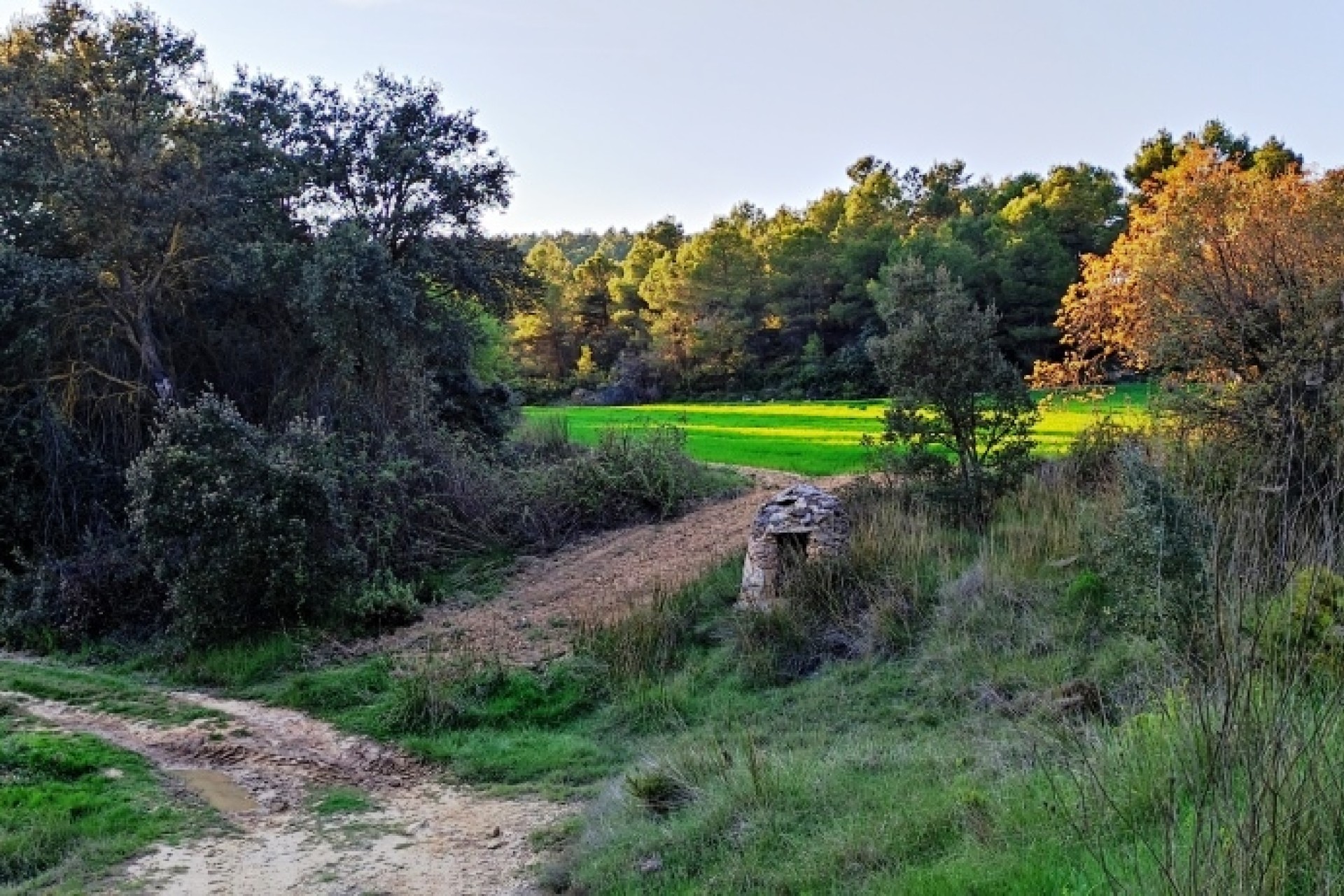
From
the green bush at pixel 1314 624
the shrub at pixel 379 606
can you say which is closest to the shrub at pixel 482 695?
the shrub at pixel 379 606

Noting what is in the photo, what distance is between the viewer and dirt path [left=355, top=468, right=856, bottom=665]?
1133cm

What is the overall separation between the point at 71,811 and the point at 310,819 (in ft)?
5.54

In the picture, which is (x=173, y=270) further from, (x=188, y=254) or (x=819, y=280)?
(x=819, y=280)

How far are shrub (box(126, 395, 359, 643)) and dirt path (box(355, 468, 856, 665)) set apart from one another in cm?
122

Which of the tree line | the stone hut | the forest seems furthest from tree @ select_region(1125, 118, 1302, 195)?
the stone hut

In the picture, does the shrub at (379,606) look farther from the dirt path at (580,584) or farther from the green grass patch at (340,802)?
the green grass patch at (340,802)

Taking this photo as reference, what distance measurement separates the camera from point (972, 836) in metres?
4.37

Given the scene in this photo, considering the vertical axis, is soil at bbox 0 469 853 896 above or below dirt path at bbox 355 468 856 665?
below

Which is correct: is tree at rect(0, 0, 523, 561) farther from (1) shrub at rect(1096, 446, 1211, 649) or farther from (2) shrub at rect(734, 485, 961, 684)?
(1) shrub at rect(1096, 446, 1211, 649)

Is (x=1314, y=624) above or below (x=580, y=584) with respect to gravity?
above

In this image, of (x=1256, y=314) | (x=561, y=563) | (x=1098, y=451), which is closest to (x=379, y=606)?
(x=561, y=563)

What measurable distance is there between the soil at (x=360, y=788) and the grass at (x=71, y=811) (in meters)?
0.25

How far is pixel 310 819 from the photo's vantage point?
24.4 feet

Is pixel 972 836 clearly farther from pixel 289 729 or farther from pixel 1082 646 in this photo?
pixel 289 729
